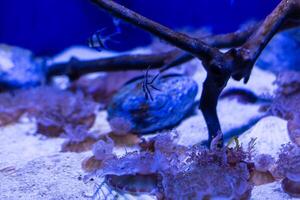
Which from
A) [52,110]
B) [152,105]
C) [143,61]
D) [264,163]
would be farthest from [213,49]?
[52,110]

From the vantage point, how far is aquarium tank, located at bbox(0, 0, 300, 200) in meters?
2.83

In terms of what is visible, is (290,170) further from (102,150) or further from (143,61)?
(143,61)

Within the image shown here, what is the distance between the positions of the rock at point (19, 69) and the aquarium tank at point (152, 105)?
0.02 metres

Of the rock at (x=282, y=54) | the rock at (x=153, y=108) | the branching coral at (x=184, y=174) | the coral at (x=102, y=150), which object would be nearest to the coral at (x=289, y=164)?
the branching coral at (x=184, y=174)

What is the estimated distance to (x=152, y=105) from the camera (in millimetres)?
4207

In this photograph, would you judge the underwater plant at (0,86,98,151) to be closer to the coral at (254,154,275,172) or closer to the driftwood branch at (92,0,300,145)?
the driftwood branch at (92,0,300,145)

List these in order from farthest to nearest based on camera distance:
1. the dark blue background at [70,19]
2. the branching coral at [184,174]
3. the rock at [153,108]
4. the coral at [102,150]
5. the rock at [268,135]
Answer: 1. the dark blue background at [70,19]
2. the rock at [153,108]
3. the rock at [268,135]
4. the coral at [102,150]
5. the branching coral at [184,174]

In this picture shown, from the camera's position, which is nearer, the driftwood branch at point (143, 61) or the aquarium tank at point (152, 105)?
the aquarium tank at point (152, 105)

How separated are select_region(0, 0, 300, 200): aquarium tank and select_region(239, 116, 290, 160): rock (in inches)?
0.4

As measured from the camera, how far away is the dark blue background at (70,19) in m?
6.51

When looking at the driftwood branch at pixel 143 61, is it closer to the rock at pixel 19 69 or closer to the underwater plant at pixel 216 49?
the rock at pixel 19 69

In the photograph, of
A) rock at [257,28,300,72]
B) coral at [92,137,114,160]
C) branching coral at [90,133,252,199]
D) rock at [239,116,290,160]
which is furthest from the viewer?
rock at [257,28,300,72]

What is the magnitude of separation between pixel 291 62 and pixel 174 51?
1916mm

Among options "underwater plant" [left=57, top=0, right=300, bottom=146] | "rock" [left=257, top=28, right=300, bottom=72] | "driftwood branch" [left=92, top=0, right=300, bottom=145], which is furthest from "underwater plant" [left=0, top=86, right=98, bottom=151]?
"rock" [left=257, top=28, right=300, bottom=72]
